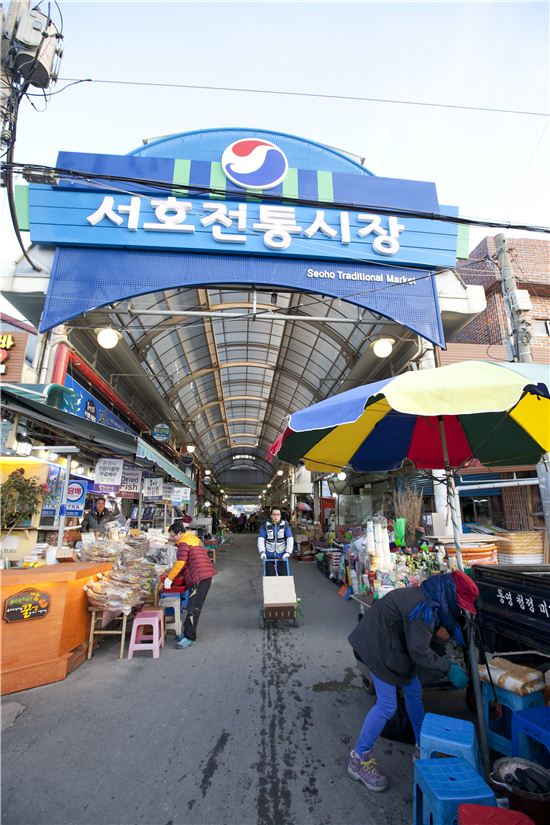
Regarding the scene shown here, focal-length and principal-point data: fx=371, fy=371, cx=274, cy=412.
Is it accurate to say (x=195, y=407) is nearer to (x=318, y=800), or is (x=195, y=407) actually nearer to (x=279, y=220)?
(x=279, y=220)

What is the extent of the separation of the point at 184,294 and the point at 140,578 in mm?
8033

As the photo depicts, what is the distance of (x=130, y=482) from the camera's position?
11.3 meters

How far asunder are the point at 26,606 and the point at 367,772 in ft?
12.1

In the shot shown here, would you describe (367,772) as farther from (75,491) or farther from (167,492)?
(167,492)

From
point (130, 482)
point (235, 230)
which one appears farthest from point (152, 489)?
point (235, 230)

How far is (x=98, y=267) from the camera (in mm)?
7957

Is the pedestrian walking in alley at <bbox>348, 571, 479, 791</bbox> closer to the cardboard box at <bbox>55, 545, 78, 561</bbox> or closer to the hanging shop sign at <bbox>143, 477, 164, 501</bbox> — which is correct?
the cardboard box at <bbox>55, 545, 78, 561</bbox>

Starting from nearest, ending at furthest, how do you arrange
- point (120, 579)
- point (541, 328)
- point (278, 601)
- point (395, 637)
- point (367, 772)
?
point (367, 772) < point (395, 637) < point (120, 579) < point (278, 601) < point (541, 328)

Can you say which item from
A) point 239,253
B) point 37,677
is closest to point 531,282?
point 239,253

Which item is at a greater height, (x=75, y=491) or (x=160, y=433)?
(x=160, y=433)

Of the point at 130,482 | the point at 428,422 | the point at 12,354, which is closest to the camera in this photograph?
the point at 428,422

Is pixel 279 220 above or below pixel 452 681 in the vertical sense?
above

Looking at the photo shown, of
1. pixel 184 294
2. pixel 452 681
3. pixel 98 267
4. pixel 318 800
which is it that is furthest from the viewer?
pixel 184 294

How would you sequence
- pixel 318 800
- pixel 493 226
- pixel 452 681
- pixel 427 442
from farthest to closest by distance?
pixel 493 226 → pixel 427 442 → pixel 452 681 → pixel 318 800
